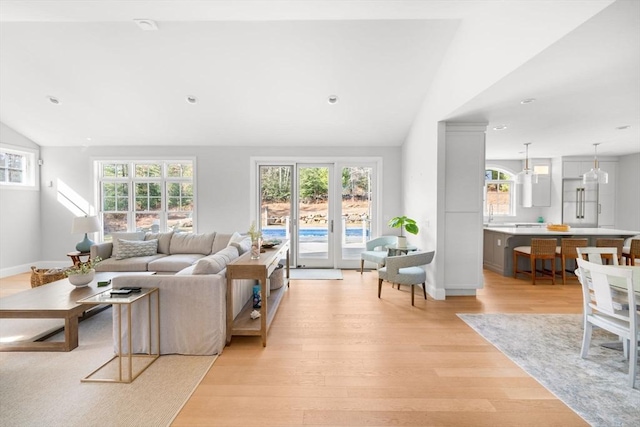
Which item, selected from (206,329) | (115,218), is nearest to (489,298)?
(206,329)

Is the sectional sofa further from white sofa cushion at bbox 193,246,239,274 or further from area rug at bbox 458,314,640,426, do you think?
area rug at bbox 458,314,640,426

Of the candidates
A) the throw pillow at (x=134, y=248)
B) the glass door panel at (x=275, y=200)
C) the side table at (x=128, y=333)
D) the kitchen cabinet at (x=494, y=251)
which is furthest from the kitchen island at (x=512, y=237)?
the throw pillow at (x=134, y=248)

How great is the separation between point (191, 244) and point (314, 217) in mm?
2447

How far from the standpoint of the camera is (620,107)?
3.98 metres

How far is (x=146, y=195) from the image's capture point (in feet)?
22.0

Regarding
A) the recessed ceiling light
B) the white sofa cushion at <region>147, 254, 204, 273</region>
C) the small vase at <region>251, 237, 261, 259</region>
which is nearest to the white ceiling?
the recessed ceiling light

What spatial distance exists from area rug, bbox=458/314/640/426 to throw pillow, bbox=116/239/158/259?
498 cm

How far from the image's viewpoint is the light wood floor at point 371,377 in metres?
2.10

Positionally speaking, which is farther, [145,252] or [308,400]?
[145,252]

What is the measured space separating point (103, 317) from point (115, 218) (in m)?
3.53

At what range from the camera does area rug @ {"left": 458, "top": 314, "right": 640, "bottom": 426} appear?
2193 millimetres

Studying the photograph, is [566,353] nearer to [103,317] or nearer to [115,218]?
[103,317]

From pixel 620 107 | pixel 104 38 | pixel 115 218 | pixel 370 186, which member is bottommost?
pixel 115 218

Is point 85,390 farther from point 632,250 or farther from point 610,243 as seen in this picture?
point 632,250
